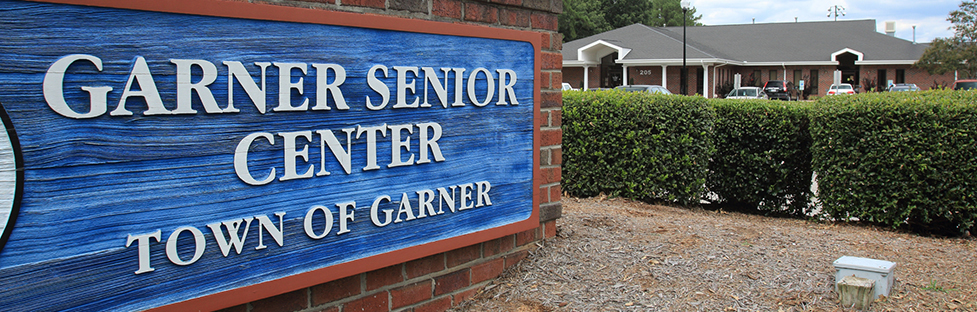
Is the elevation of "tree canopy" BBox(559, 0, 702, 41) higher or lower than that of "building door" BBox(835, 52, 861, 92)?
higher

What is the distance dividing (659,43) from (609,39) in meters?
2.78

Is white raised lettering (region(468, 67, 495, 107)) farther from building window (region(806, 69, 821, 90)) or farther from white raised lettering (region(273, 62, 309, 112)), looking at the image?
building window (region(806, 69, 821, 90))

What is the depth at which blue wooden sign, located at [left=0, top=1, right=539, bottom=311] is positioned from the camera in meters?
1.99

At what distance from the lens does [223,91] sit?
7.61 feet

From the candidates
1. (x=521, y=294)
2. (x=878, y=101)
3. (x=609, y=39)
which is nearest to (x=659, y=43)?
(x=609, y=39)

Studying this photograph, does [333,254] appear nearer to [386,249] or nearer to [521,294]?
[386,249]

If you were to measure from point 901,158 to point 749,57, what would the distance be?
127 ft

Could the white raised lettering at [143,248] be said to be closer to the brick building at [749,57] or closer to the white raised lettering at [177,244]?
the white raised lettering at [177,244]

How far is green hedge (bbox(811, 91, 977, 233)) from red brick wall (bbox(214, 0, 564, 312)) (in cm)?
315

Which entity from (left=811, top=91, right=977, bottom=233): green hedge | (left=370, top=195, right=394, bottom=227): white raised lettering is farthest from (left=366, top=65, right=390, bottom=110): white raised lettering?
(left=811, top=91, right=977, bottom=233): green hedge

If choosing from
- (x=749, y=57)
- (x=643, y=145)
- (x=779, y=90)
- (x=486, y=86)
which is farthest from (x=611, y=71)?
(x=486, y=86)

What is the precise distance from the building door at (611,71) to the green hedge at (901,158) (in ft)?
104

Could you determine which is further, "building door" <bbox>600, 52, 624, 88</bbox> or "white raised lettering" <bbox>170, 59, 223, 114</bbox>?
"building door" <bbox>600, 52, 624, 88</bbox>

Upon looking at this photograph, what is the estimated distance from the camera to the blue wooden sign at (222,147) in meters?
1.99
